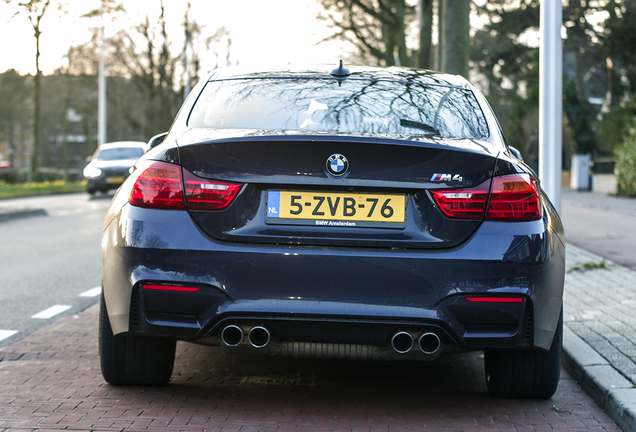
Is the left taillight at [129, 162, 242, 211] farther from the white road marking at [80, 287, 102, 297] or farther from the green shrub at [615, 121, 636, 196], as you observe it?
the green shrub at [615, 121, 636, 196]

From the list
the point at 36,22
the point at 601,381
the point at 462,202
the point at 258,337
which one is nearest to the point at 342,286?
the point at 258,337

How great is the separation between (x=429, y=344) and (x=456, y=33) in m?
12.4

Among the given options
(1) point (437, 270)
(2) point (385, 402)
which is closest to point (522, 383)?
(2) point (385, 402)

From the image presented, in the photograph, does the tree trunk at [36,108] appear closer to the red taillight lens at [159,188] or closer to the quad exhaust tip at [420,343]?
the red taillight lens at [159,188]

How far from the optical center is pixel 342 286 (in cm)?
343

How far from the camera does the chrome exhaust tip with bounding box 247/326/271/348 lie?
138 inches

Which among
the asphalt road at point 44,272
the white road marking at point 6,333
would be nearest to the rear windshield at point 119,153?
the asphalt road at point 44,272

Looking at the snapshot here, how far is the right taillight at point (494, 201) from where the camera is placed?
3.48 metres

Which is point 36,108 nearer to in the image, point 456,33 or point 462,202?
point 456,33

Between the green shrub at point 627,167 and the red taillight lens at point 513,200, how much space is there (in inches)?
951

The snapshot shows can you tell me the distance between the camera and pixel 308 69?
14.5 feet

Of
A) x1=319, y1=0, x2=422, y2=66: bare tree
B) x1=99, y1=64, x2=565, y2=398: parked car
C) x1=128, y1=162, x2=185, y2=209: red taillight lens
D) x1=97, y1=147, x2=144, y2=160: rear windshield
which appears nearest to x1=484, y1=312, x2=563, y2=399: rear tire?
x1=99, y1=64, x2=565, y2=398: parked car

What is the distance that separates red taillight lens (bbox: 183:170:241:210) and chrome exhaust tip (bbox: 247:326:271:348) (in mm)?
528

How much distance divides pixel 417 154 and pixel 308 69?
1148mm
